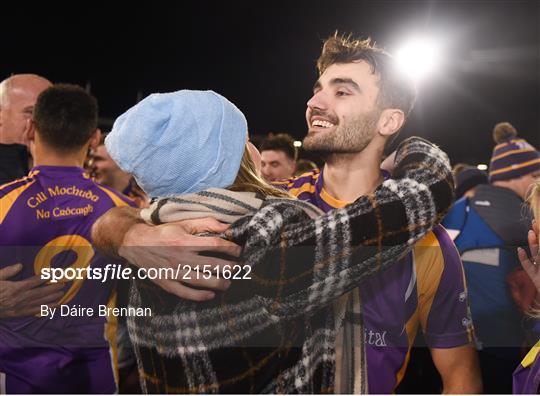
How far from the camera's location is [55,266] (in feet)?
7.39

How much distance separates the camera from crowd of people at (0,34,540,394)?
113 cm

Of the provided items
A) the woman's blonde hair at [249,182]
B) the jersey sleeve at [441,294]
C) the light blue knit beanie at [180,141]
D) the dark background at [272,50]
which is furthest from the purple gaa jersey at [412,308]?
the dark background at [272,50]

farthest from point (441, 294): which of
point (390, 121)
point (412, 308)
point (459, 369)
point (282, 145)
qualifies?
point (282, 145)

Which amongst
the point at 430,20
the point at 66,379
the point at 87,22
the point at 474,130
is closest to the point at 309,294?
the point at 66,379

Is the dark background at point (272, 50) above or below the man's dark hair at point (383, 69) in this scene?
above

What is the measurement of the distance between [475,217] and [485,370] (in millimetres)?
915

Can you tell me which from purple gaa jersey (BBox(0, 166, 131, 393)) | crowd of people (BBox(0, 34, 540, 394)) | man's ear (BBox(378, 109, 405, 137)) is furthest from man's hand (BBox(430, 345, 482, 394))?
purple gaa jersey (BBox(0, 166, 131, 393))

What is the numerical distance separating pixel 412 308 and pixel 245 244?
916mm

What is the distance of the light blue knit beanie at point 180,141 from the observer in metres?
1.12

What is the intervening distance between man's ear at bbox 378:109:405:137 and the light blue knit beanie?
907 millimetres

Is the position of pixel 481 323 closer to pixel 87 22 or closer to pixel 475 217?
pixel 475 217

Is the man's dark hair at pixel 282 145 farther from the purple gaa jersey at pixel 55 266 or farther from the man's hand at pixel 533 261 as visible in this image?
the man's hand at pixel 533 261

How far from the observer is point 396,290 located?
5.75 feet

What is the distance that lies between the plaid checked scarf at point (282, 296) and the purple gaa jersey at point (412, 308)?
536 mm
